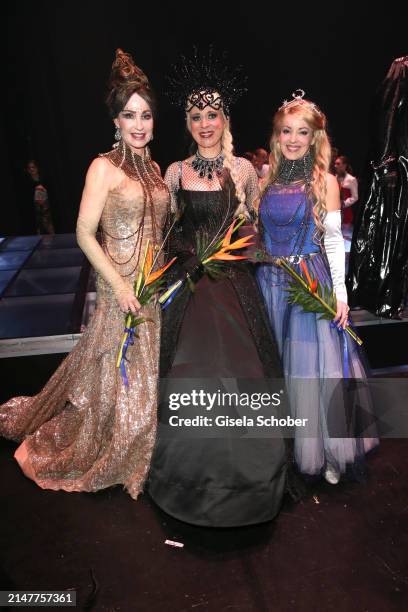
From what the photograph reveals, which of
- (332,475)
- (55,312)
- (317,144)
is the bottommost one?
(55,312)

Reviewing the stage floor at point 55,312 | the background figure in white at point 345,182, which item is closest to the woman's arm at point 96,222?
the stage floor at point 55,312

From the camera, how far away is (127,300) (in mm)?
2420

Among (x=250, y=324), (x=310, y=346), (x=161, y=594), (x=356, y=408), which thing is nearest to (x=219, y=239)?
(x=250, y=324)

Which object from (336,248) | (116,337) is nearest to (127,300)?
(116,337)

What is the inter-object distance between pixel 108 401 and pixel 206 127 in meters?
1.56

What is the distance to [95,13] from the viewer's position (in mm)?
6496

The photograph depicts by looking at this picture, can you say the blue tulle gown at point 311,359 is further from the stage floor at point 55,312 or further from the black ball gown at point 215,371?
the stage floor at point 55,312

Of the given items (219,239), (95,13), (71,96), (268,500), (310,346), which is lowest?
(268,500)

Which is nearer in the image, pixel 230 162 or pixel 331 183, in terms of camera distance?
pixel 331 183

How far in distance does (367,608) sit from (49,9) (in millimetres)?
7452

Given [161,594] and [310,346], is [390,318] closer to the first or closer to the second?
[310,346]

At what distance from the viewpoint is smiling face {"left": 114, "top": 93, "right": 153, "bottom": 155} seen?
7.99 ft

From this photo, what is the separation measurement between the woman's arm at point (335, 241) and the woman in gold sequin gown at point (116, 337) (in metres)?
0.87

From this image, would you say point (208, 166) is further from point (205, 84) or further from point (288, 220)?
point (288, 220)
